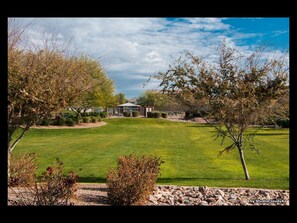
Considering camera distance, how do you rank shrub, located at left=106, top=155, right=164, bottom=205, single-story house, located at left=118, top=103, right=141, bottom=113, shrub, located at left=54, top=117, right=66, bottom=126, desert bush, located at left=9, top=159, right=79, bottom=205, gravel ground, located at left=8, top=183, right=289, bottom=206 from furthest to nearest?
single-story house, located at left=118, top=103, right=141, bottom=113
shrub, located at left=54, top=117, right=66, bottom=126
gravel ground, located at left=8, top=183, right=289, bottom=206
shrub, located at left=106, top=155, right=164, bottom=205
desert bush, located at left=9, top=159, right=79, bottom=205

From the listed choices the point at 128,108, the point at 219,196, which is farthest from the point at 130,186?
the point at 128,108

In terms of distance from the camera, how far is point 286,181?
10.3 m

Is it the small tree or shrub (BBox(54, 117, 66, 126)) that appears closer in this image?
the small tree

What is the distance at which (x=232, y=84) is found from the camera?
10.7m

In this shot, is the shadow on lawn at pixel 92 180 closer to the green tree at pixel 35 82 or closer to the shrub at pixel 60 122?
the green tree at pixel 35 82

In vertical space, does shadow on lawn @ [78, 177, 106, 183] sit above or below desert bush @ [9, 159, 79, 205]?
below

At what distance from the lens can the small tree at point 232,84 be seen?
10.4 meters

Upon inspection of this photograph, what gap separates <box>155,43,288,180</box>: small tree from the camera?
34.2 ft

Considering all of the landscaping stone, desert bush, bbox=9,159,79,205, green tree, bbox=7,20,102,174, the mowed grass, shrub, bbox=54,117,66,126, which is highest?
green tree, bbox=7,20,102,174

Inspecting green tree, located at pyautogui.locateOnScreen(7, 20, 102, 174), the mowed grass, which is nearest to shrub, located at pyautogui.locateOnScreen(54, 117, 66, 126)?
the mowed grass

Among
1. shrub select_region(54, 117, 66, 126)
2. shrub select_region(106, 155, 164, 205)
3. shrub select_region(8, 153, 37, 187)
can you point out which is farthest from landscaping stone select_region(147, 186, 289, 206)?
shrub select_region(54, 117, 66, 126)

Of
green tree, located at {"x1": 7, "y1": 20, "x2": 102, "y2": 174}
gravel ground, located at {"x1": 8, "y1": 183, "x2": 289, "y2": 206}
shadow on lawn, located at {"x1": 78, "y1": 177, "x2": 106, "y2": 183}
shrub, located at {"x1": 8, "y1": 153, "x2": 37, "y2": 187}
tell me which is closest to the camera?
gravel ground, located at {"x1": 8, "y1": 183, "x2": 289, "y2": 206}

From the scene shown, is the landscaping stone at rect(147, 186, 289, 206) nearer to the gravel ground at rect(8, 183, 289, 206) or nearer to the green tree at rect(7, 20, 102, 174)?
the gravel ground at rect(8, 183, 289, 206)
